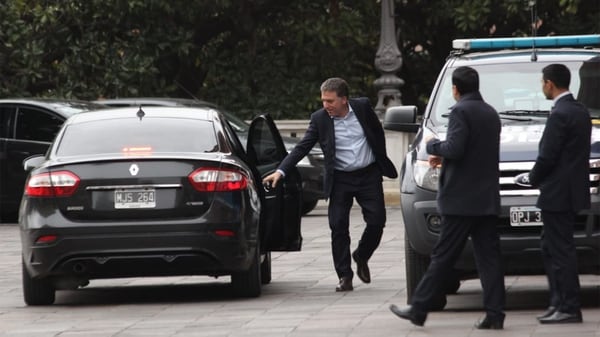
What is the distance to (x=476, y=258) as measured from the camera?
32.8 ft

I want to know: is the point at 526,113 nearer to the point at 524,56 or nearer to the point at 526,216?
the point at 524,56

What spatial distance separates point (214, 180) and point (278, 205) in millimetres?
1245

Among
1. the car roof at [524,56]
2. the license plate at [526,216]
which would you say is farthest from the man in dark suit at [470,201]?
the car roof at [524,56]

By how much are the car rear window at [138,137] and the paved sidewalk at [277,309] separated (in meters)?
1.08

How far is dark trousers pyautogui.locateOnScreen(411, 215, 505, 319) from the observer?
9.91 m

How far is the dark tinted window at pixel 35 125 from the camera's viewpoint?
2161 centimetres

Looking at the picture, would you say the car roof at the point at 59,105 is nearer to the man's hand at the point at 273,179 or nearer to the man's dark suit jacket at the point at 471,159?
the man's hand at the point at 273,179

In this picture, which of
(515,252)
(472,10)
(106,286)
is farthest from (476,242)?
(472,10)

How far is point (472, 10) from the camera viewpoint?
27.1m

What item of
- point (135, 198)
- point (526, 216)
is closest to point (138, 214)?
point (135, 198)

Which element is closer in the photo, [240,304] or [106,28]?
[240,304]

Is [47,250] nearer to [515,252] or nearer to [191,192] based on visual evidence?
[191,192]

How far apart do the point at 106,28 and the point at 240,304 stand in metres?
17.0

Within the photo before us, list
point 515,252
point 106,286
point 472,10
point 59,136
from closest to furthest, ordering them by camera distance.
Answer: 1. point 515,252
2. point 59,136
3. point 106,286
4. point 472,10
